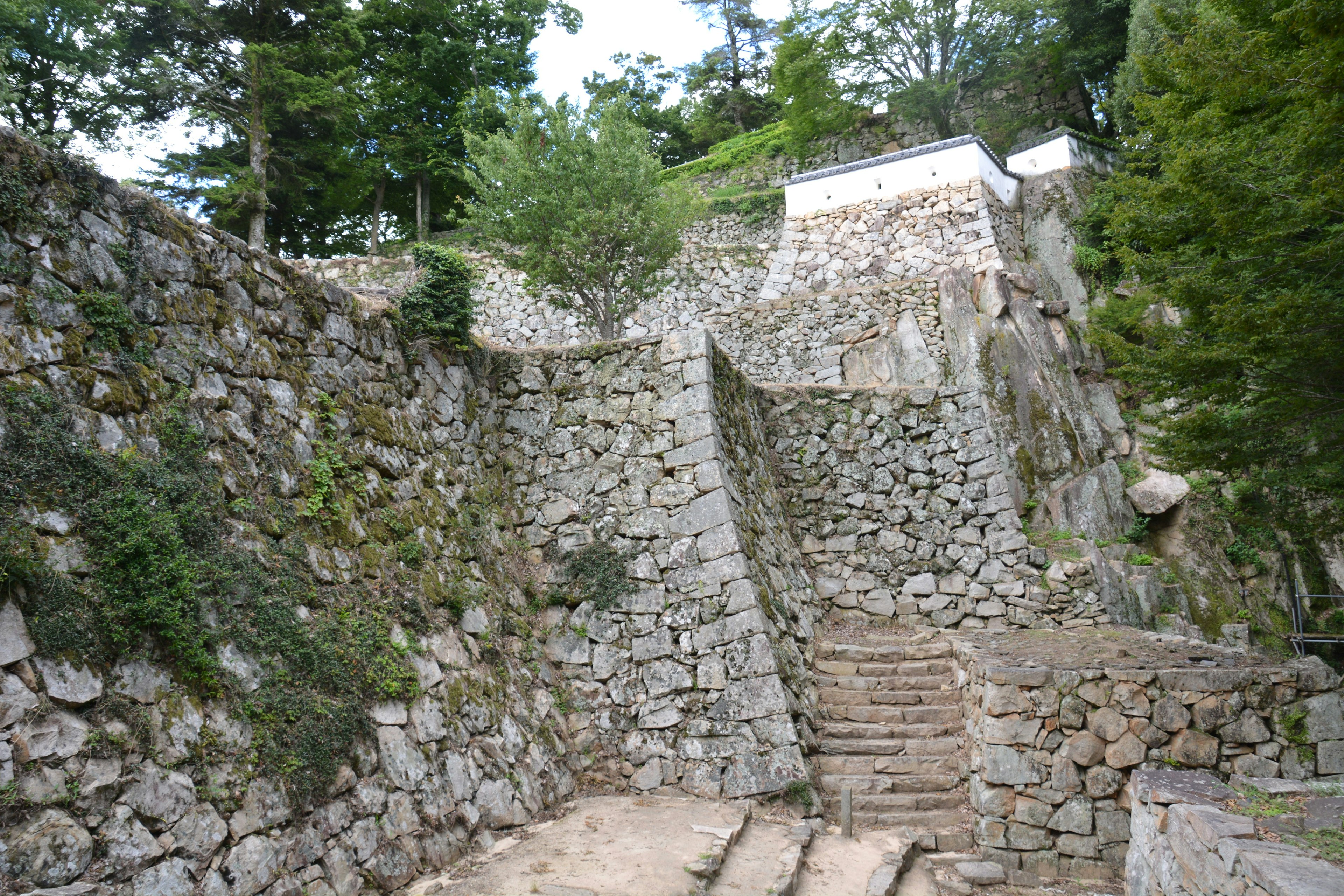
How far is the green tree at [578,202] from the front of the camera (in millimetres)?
11461

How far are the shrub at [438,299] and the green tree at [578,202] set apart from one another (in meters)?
3.32

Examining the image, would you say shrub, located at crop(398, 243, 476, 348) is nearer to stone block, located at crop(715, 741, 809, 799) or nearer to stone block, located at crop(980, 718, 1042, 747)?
stone block, located at crop(715, 741, 809, 799)

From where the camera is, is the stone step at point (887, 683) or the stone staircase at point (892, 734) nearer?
the stone staircase at point (892, 734)

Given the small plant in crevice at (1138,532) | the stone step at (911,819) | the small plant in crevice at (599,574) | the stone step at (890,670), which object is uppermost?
Answer: the small plant in crevice at (599,574)

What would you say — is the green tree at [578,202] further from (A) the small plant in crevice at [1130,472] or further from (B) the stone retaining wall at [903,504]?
(A) the small plant in crevice at [1130,472]

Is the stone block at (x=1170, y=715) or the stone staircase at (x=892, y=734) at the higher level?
the stone block at (x=1170, y=715)

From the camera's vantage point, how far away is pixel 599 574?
8.05m

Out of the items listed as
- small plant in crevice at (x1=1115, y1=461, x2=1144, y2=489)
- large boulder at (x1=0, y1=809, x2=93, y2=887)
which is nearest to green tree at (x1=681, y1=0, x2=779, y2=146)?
small plant in crevice at (x1=1115, y1=461, x2=1144, y2=489)

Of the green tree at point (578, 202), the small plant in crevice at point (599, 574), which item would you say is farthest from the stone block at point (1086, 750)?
the green tree at point (578, 202)

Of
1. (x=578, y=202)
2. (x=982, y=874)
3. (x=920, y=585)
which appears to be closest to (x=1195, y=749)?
(x=982, y=874)

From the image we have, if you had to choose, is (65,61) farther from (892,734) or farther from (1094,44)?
(1094,44)

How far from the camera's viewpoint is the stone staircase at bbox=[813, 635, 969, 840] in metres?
7.19

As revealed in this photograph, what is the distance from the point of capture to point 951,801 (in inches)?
285

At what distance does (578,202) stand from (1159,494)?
10.4 m
